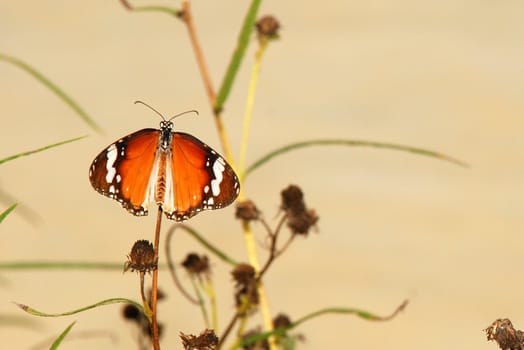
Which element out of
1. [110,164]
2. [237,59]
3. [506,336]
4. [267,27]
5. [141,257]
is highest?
[267,27]

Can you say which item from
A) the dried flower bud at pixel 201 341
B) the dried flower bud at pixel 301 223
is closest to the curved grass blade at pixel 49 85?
the dried flower bud at pixel 301 223

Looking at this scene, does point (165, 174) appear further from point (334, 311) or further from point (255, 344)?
point (255, 344)

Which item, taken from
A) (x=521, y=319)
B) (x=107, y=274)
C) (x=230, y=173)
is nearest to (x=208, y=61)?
(x=107, y=274)

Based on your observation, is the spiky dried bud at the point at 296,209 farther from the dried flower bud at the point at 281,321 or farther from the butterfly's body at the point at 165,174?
the butterfly's body at the point at 165,174

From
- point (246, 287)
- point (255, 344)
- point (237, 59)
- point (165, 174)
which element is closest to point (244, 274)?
point (246, 287)

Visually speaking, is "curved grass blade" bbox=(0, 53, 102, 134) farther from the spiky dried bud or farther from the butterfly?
the butterfly
